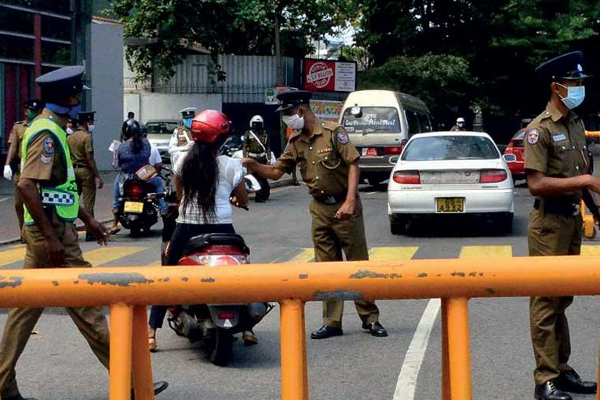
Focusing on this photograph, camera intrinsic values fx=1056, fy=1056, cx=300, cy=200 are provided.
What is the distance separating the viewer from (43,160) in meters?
5.89

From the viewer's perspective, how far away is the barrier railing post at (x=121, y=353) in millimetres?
4078

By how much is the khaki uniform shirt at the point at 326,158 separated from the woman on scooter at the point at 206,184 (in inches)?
37.0

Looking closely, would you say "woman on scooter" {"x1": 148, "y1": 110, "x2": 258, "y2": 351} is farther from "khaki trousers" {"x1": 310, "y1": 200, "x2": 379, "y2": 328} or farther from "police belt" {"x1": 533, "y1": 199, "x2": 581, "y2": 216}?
"police belt" {"x1": 533, "y1": 199, "x2": 581, "y2": 216}

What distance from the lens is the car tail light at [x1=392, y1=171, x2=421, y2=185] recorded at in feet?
46.2

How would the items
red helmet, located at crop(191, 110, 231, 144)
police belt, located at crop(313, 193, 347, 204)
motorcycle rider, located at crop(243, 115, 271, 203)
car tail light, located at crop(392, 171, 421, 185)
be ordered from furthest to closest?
motorcycle rider, located at crop(243, 115, 271, 203) → car tail light, located at crop(392, 171, 421, 185) → police belt, located at crop(313, 193, 347, 204) → red helmet, located at crop(191, 110, 231, 144)

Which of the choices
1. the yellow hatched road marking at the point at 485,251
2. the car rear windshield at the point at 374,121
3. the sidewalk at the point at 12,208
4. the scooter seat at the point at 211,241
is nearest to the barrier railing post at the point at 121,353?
the scooter seat at the point at 211,241

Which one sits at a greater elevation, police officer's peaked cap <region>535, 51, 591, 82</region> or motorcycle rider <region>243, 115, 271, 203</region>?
police officer's peaked cap <region>535, 51, 591, 82</region>

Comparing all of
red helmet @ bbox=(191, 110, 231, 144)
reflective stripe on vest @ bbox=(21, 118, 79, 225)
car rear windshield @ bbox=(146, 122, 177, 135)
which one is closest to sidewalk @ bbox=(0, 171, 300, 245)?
car rear windshield @ bbox=(146, 122, 177, 135)

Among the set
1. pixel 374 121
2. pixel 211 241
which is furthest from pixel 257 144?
pixel 211 241

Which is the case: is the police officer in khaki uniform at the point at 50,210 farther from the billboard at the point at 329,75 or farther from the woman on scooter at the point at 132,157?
the billboard at the point at 329,75

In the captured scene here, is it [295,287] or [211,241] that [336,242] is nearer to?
[211,241]

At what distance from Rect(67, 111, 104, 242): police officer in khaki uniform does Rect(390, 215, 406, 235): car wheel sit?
4108 mm

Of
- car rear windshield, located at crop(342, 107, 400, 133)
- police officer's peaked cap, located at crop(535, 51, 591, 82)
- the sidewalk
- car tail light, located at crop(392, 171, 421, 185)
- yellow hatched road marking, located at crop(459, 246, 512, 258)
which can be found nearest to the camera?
police officer's peaked cap, located at crop(535, 51, 591, 82)

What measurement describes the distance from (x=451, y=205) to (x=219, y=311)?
760cm
